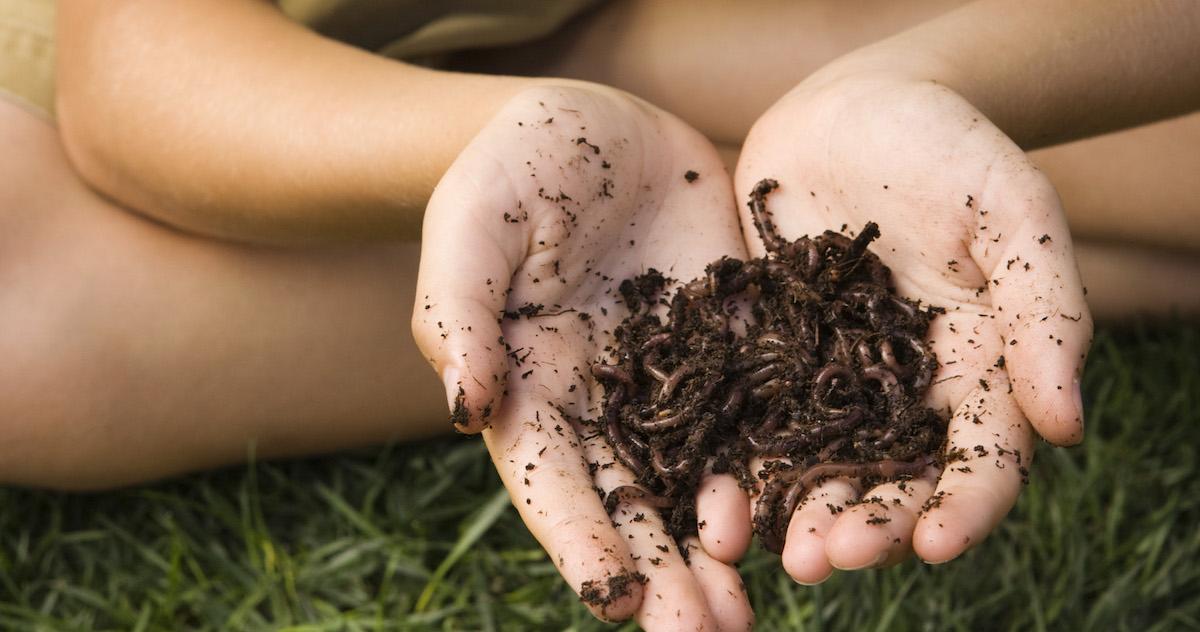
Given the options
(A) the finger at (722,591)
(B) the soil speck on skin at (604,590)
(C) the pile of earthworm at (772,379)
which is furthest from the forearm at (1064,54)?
(B) the soil speck on skin at (604,590)

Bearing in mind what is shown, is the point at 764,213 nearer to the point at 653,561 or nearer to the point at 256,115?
the point at 653,561

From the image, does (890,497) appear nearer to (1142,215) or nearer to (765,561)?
(765,561)

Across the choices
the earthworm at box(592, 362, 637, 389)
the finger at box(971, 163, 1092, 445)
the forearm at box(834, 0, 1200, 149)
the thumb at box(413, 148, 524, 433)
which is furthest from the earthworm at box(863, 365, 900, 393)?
the thumb at box(413, 148, 524, 433)

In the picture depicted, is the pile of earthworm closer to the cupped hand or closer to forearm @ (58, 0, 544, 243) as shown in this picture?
the cupped hand

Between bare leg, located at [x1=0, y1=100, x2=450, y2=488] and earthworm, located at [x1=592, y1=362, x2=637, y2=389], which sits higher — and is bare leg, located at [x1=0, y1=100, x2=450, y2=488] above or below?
below

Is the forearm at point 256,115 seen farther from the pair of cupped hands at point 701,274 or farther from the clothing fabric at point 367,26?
the pair of cupped hands at point 701,274

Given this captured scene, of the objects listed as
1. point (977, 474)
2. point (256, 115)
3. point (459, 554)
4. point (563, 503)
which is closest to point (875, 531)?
point (977, 474)

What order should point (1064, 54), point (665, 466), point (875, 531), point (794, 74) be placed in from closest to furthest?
point (875, 531)
point (665, 466)
point (1064, 54)
point (794, 74)

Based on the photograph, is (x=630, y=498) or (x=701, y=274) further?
(x=701, y=274)
